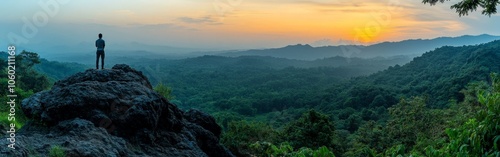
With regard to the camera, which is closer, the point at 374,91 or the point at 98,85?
the point at 98,85

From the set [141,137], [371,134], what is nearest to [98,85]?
[141,137]

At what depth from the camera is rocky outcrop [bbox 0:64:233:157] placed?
7.51 m

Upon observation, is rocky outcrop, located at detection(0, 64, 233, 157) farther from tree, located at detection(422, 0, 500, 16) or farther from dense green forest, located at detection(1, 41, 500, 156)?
tree, located at detection(422, 0, 500, 16)

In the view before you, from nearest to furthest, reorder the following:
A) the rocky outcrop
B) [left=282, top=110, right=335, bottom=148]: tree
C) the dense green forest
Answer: the dense green forest, the rocky outcrop, [left=282, top=110, right=335, bottom=148]: tree

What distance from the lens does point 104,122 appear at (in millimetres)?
8852

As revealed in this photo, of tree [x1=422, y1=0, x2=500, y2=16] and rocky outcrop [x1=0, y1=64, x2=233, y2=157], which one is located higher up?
tree [x1=422, y1=0, x2=500, y2=16]

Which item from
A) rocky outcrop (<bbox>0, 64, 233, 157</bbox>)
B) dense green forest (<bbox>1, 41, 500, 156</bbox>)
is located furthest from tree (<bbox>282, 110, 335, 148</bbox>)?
rocky outcrop (<bbox>0, 64, 233, 157</bbox>)

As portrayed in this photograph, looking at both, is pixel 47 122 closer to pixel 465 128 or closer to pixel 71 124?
pixel 71 124

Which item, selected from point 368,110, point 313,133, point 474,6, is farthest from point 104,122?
point 368,110

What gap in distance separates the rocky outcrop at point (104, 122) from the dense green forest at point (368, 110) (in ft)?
7.73

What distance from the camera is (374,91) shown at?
80375 millimetres

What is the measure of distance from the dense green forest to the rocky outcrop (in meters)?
2.36

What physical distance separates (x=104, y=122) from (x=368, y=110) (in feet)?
211

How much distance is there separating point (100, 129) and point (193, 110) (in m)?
4.90
